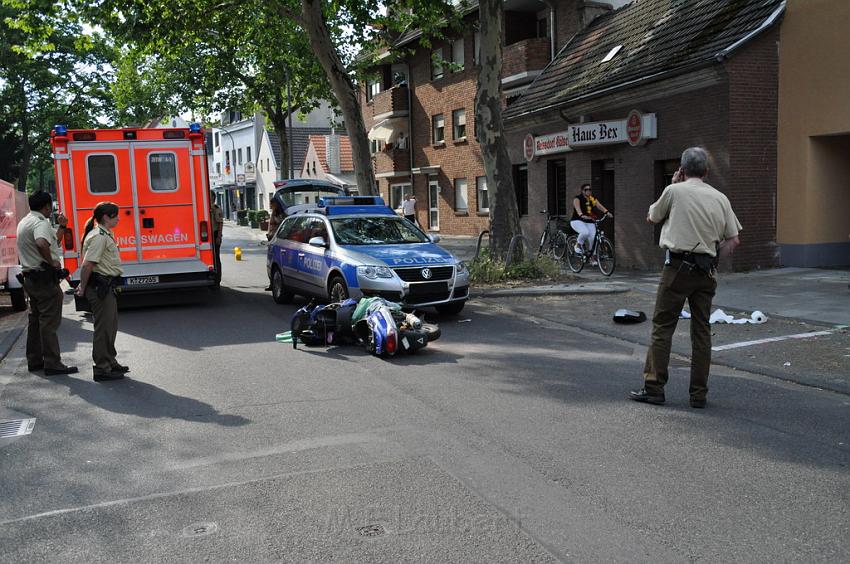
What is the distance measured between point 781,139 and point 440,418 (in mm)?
12875

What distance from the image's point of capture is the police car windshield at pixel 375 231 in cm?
1260

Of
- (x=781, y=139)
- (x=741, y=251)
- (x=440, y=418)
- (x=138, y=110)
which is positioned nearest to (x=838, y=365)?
(x=440, y=418)

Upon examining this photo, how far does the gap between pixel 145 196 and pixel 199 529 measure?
1037cm

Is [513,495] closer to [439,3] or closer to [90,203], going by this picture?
[90,203]

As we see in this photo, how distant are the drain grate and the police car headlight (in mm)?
5231

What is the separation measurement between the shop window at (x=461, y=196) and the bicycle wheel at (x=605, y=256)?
654 inches

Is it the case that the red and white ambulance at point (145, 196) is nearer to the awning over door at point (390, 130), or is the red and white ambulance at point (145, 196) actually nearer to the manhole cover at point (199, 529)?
the manhole cover at point (199, 529)

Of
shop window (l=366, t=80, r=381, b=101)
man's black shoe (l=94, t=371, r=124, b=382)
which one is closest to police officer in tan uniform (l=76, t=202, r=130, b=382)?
man's black shoe (l=94, t=371, r=124, b=382)

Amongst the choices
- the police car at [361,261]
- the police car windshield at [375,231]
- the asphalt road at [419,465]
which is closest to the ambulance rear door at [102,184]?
the police car at [361,261]

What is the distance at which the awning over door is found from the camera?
37.9 meters

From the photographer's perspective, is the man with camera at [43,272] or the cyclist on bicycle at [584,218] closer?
the man with camera at [43,272]

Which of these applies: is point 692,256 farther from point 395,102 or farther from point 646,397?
point 395,102

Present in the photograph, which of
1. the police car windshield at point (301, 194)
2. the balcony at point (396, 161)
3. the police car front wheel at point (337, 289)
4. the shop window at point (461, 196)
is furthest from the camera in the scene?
the balcony at point (396, 161)

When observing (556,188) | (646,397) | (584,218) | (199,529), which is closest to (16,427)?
(199,529)
